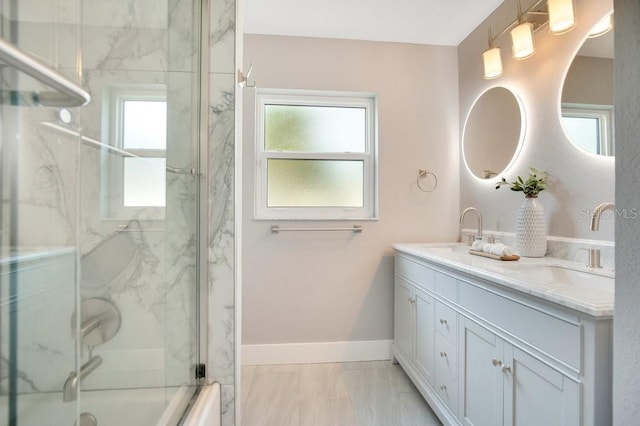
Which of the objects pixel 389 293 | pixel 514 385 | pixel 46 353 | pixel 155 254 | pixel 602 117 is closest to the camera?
pixel 46 353

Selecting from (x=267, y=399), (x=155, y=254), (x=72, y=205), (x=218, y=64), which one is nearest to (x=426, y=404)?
(x=267, y=399)

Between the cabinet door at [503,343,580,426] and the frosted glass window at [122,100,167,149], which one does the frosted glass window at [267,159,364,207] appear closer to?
the frosted glass window at [122,100,167,149]

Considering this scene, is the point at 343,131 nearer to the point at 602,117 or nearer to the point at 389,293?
the point at 389,293

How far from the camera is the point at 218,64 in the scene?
1.15 m

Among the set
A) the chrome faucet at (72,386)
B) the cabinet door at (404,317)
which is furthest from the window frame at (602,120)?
the chrome faucet at (72,386)

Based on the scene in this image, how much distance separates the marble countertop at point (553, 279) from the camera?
73 cm

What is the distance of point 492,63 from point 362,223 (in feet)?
4.30

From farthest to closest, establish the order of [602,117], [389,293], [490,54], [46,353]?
[389,293]
[490,54]
[602,117]
[46,353]

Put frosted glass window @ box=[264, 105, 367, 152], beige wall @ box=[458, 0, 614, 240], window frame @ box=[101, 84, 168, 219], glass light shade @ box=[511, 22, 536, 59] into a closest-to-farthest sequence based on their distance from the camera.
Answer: window frame @ box=[101, 84, 168, 219] → beige wall @ box=[458, 0, 614, 240] → glass light shade @ box=[511, 22, 536, 59] → frosted glass window @ box=[264, 105, 367, 152]

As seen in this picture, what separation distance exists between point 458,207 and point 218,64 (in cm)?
191

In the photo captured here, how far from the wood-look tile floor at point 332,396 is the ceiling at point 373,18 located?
241 cm

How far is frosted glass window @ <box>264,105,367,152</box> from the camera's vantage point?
85.0 inches

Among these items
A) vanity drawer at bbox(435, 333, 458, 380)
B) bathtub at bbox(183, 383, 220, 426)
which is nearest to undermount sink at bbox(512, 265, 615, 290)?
vanity drawer at bbox(435, 333, 458, 380)

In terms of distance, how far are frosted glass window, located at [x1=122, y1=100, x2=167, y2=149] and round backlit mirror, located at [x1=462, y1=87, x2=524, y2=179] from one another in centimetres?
185
